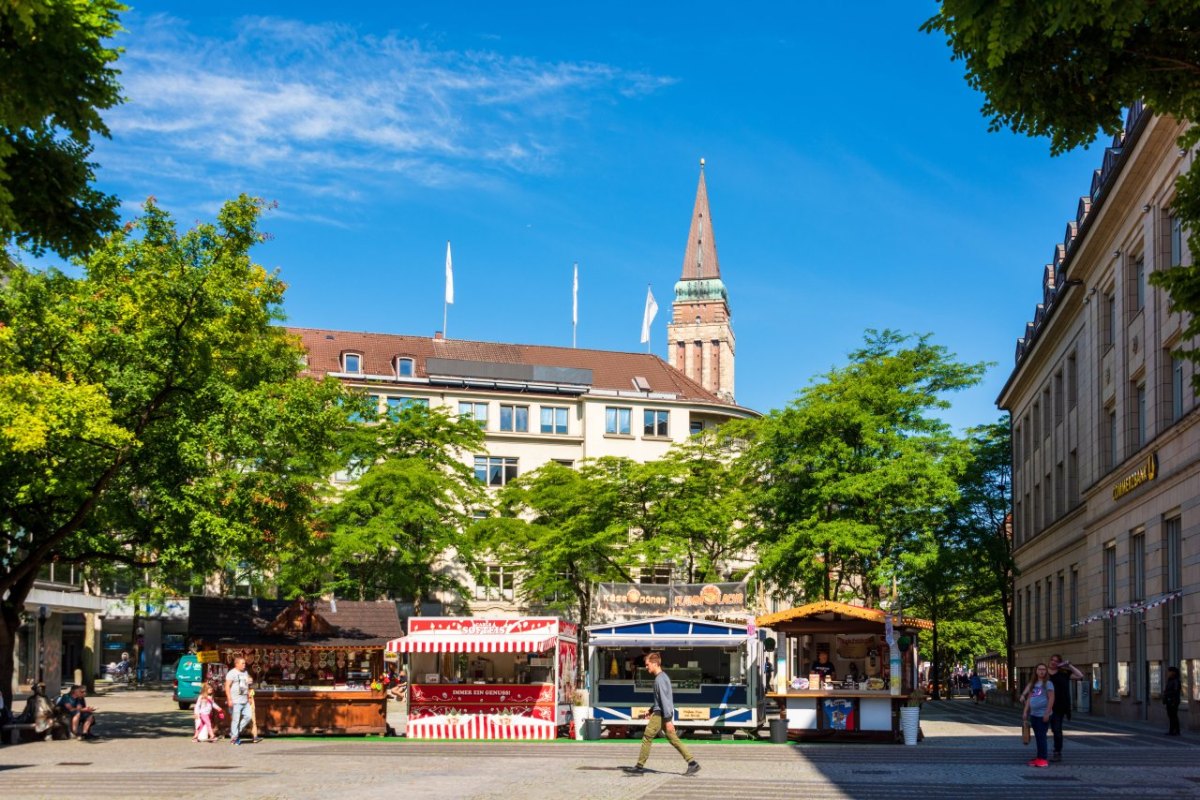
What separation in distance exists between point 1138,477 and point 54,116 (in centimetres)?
3336

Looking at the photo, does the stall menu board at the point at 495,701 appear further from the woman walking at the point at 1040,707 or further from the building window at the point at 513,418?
the building window at the point at 513,418

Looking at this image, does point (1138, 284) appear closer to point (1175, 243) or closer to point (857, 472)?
point (1175, 243)

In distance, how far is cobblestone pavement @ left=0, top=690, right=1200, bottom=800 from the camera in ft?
63.8

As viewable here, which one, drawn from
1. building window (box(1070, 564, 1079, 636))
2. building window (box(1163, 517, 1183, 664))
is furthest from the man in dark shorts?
building window (box(1070, 564, 1079, 636))

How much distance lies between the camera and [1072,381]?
186 feet

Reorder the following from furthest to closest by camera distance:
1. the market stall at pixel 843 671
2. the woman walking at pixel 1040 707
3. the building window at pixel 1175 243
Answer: the building window at pixel 1175 243 → the market stall at pixel 843 671 → the woman walking at pixel 1040 707

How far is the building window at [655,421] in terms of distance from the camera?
86.8m

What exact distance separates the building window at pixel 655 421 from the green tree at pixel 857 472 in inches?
1280

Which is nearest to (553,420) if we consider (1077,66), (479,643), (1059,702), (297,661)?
(297,661)

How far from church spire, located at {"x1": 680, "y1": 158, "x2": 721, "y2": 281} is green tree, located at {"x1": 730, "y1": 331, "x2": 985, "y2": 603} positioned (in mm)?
117050

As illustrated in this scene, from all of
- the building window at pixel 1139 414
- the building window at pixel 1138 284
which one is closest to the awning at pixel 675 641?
the building window at pixel 1139 414

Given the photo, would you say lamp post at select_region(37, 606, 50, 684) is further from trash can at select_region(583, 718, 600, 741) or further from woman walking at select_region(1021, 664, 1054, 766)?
woman walking at select_region(1021, 664, 1054, 766)

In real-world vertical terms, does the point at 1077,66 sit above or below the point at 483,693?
above

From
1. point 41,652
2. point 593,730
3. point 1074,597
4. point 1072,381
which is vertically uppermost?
point 1072,381
